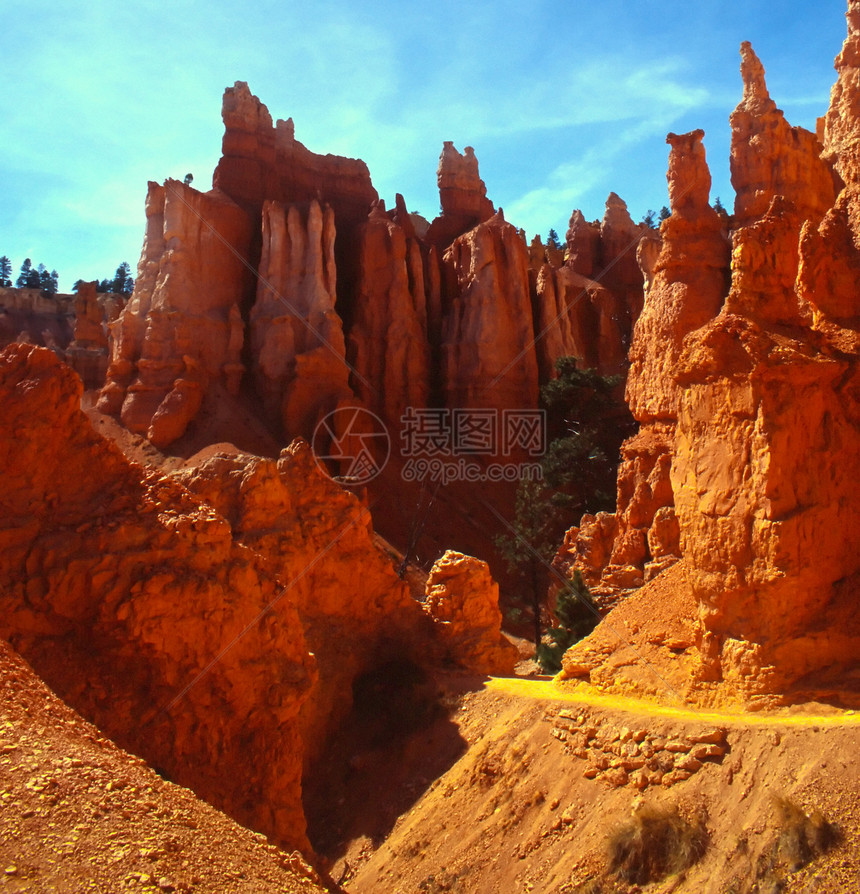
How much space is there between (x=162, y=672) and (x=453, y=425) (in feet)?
96.1

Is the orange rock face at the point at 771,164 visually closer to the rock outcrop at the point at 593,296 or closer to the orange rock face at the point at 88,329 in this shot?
the rock outcrop at the point at 593,296

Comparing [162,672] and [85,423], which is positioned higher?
[85,423]

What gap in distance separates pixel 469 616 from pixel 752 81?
1834 cm

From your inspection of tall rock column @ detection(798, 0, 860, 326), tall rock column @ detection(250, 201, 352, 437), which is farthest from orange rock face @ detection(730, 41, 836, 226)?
tall rock column @ detection(250, 201, 352, 437)

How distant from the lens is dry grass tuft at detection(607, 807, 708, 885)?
8.57 m

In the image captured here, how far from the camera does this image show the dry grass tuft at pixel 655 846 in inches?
337

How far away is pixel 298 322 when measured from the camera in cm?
3447

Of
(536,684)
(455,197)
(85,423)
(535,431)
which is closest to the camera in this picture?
(85,423)

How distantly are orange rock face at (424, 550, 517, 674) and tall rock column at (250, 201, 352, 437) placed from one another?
15.1 meters

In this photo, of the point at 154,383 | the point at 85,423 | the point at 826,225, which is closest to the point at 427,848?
the point at 85,423

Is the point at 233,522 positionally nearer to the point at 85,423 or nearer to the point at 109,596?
the point at 85,423

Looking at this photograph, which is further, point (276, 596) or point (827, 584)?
point (827, 584)

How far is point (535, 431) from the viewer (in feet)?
119

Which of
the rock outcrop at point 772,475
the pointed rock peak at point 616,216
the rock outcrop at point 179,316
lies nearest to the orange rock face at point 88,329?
the rock outcrop at point 179,316
